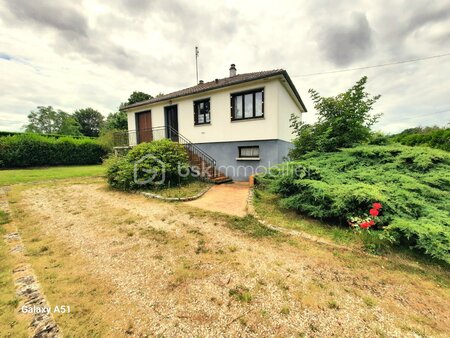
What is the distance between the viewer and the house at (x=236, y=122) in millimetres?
9328

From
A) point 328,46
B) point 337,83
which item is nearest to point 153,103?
point 328,46

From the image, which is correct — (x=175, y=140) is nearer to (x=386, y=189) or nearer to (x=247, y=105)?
(x=247, y=105)

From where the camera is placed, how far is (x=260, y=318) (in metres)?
2.02

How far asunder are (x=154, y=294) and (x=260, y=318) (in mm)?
1351

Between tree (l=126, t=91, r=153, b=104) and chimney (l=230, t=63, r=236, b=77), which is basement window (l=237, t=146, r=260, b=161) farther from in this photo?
tree (l=126, t=91, r=153, b=104)

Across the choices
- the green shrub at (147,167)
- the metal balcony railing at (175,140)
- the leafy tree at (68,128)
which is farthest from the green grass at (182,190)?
the leafy tree at (68,128)

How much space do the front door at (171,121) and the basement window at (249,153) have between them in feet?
16.3

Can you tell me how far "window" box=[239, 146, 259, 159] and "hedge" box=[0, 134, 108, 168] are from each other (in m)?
17.4

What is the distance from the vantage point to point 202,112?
11.6 m

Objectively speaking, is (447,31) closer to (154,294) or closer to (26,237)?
(154,294)

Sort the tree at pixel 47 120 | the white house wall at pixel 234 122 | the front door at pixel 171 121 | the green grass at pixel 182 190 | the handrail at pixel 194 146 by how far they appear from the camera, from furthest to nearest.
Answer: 1. the tree at pixel 47 120
2. the front door at pixel 171 121
3. the handrail at pixel 194 146
4. the white house wall at pixel 234 122
5. the green grass at pixel 182 190

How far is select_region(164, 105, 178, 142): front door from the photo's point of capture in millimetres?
12702
